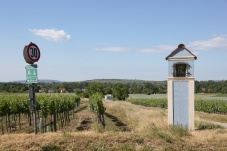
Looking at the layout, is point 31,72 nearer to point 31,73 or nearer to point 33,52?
point 31,73

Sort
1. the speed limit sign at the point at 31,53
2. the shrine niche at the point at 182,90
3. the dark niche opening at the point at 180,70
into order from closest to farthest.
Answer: the speed limit sign at the point at 31,53
the shrine niche at the point at 182,90
the dark niche opening at the point at 180,70

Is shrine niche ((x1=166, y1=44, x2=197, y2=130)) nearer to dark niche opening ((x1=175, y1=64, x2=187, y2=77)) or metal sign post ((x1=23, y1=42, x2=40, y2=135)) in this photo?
dark niche opening ((x1=175, y1=64, x2=187, y2=77))

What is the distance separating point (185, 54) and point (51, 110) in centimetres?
1655

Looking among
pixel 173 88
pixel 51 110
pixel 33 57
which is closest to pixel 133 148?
pixel 33 57

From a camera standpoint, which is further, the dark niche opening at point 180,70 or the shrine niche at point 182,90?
the dark niche opening at point 180,70

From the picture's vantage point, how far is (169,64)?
15.8m

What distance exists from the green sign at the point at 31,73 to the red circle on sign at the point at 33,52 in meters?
0.23

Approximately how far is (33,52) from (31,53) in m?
0.11

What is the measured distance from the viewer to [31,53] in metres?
7.71

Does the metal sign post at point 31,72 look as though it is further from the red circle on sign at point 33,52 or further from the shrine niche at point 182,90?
the shrine niche at point 182,90

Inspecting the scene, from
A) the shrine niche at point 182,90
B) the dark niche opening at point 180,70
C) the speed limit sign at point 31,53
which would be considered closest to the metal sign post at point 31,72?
the speed limit sign at point 31,53

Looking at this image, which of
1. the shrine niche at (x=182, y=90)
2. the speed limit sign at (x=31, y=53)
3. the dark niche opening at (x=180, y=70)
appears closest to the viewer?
the speed limit sign at (x=31, y=53)

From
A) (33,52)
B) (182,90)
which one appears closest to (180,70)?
(182,90)

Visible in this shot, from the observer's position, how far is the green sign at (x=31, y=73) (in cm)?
766
